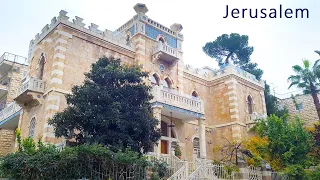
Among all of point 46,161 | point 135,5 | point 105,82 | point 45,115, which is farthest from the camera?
point 135,5

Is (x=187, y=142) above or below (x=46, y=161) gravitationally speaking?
above

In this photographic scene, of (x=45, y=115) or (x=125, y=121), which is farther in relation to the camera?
(x=45, y=115)

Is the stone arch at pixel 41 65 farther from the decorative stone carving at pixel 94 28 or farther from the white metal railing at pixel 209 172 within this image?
the white metal railing at pixel 209 172

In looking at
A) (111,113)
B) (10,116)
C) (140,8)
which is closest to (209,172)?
(111,113)

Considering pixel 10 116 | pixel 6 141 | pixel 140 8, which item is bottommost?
pixel 6 141

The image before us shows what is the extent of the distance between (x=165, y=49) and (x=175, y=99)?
12.8 ft

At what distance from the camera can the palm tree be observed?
73.7 feet

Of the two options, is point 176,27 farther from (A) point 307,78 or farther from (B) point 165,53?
(A) point 307,78

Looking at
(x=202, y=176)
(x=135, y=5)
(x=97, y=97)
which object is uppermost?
(x=135, y=5)

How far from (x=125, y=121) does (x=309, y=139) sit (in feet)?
33.9

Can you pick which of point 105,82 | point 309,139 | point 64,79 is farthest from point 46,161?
point 309,139

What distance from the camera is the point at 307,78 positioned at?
74.3 ft

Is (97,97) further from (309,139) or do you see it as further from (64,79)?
(309,139)

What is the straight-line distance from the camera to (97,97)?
12945 millimetres
